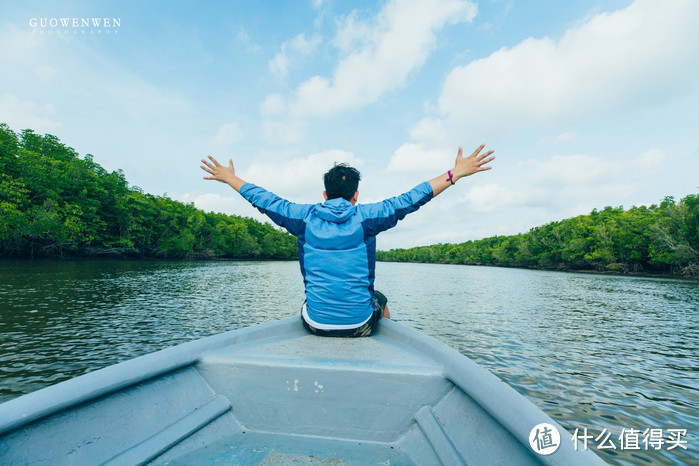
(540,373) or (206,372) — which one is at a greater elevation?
(206,372)

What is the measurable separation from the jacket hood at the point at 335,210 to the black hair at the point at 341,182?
0.15 metres

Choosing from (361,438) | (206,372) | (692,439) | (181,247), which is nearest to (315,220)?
(206,372)

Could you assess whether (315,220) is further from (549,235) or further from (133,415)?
(549,235)

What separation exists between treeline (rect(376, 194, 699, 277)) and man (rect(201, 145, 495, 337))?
6273cm

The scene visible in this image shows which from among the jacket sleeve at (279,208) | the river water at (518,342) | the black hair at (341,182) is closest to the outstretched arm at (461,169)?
the black hair at (341,182)

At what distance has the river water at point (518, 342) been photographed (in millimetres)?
4953

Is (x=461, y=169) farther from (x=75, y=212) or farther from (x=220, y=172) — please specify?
(x=75, y=212)

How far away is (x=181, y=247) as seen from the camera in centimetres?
6328

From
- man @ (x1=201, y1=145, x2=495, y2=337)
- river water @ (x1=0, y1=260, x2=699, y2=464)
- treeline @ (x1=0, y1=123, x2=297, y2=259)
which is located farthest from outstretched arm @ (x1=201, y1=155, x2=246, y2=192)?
treeline @ (x1=0, y1=123, x2=297, y2=259)

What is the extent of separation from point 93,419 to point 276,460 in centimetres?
115

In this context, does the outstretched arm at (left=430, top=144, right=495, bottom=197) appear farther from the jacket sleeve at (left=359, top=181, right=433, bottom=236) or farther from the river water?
the river water

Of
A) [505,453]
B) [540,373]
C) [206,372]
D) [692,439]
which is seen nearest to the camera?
[505,453]

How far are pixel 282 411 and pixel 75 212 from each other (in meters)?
53.7

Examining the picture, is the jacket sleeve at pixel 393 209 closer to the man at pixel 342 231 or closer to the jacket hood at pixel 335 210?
the man at pixel 342 231
